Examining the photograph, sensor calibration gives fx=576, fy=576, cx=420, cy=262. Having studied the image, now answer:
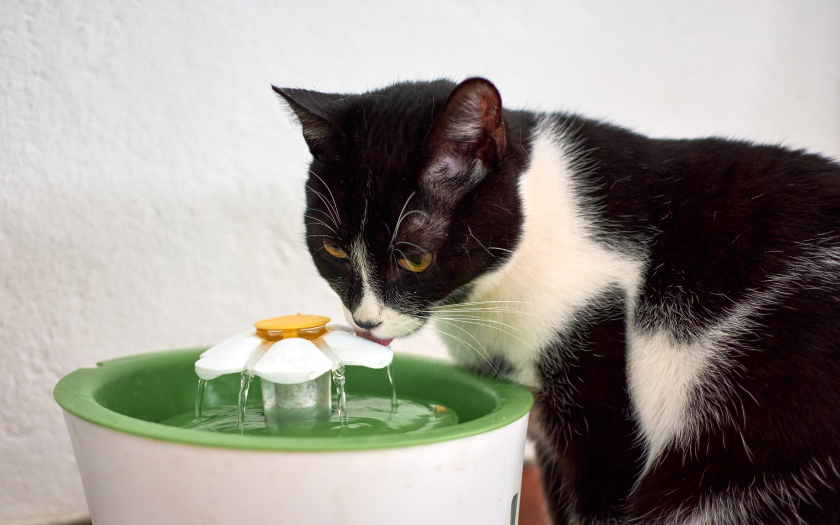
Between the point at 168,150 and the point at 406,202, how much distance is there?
0.62 m

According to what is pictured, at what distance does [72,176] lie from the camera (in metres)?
1.01

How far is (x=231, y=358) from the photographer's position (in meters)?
0.65

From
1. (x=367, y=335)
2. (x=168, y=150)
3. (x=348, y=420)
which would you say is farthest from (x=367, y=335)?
(x=168, y=150)

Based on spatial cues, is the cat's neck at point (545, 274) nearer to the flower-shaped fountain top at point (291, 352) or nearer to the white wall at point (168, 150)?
the flower-shaped fountain top at point (291, 352)

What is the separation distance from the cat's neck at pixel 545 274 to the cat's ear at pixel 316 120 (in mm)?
256

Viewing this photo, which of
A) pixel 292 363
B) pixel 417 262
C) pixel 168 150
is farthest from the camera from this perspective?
pixel 168 150

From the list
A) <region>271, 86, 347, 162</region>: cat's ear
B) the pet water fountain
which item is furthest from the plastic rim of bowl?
<region>271, 86, 347, 162</region>: cat's ear

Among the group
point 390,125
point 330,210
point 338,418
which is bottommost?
point 338,418

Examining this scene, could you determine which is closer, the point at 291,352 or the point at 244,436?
the point at 244,436

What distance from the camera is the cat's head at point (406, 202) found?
2.29 feet

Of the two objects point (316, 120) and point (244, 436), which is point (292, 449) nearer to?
point (244, 436)

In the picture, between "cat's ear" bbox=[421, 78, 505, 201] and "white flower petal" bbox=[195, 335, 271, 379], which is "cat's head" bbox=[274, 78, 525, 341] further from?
"white flower petal" bbox=[195, 335, 271, 379]

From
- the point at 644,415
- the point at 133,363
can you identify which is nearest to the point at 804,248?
the point at 644,415

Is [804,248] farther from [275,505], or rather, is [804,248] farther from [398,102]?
[275,505]
